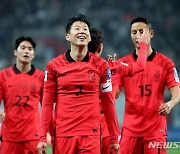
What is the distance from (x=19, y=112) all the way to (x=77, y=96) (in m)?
2.20

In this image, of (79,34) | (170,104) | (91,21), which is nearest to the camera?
(79,34)

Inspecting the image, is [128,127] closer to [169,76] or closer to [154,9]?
[169,76]

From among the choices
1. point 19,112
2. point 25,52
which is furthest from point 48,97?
point 25,52

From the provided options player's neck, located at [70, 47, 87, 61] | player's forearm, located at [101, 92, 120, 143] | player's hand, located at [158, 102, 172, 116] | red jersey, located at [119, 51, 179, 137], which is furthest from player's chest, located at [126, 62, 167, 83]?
player's neck, located at [70, 47, 87, 61]

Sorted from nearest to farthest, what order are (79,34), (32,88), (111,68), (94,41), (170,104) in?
(79,34), (111,68), (170,104), (94,41), (32,88)

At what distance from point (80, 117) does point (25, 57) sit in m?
2.73

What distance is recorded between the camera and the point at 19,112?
654cm

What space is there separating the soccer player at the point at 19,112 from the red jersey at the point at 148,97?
1294 mm

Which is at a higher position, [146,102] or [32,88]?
[32,88]

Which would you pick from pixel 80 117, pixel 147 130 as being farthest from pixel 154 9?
pixel 80 117

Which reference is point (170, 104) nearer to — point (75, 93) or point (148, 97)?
point (148, 97)

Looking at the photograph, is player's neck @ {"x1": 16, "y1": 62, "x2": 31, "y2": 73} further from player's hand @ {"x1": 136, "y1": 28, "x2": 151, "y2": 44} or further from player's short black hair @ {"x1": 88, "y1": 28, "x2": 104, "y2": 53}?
player's hand @ {"x1": 136, "y1": 28, "x2": 151, "y2": 44}

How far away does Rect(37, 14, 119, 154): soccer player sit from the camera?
4453mm

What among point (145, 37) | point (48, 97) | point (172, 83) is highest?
point (145, 37)
